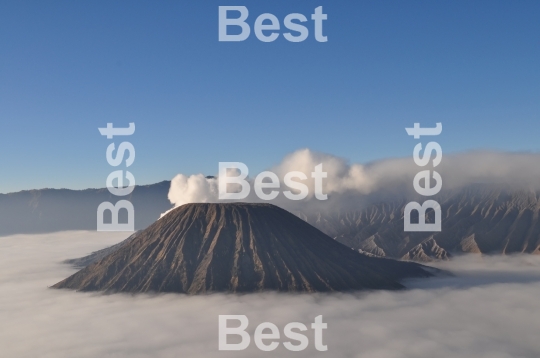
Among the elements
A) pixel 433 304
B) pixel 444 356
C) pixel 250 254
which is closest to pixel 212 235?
pixel 250 254

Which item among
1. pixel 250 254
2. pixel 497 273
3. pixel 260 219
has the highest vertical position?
pixel 260 219

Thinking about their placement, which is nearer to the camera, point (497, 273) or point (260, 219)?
point (260, 219)

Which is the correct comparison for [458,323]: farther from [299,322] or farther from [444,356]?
[299,322]

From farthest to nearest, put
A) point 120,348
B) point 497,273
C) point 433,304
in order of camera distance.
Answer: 1. point 497,273
2. point 433,304
3. point 120,348

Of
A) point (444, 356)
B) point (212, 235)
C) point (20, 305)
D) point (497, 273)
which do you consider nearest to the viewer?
point (444, 356)

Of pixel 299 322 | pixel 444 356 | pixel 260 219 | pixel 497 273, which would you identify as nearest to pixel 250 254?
pixel 260 219

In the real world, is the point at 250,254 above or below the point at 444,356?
above
